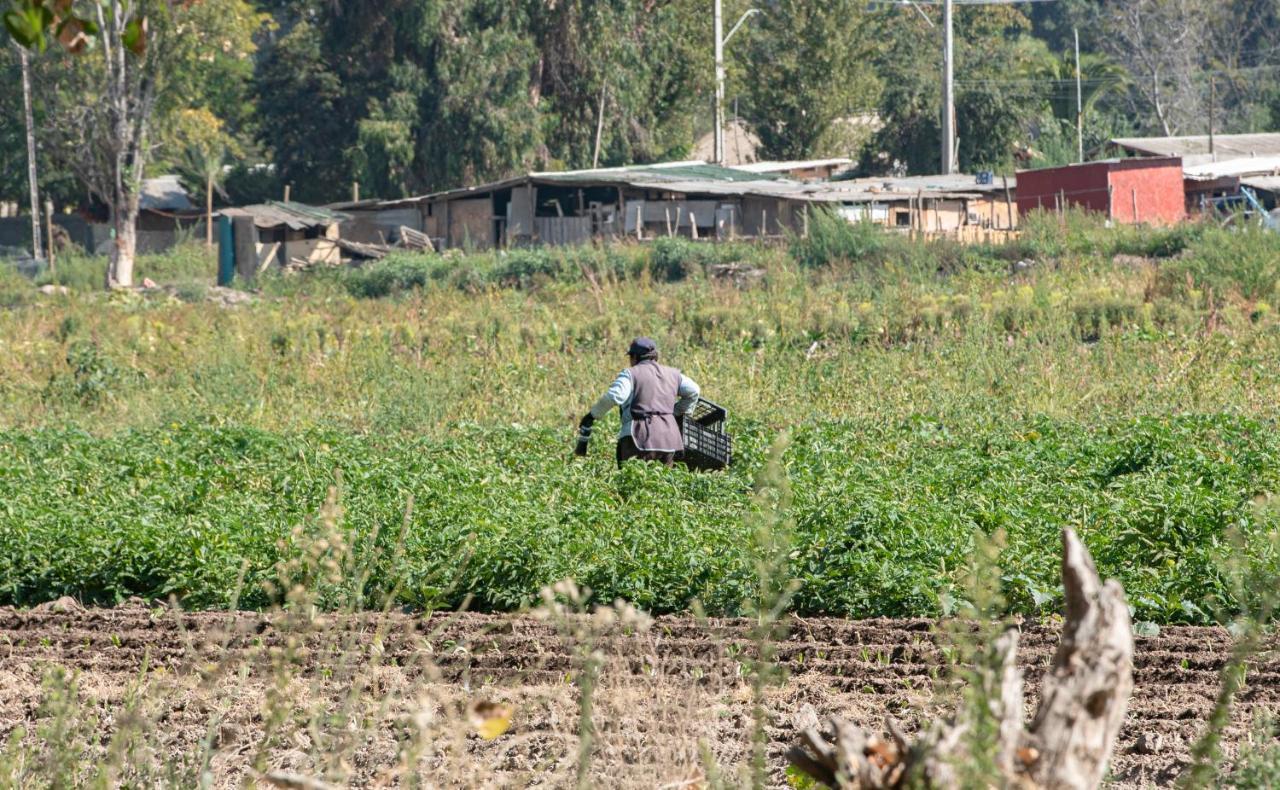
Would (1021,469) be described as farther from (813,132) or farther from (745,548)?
(813,132)

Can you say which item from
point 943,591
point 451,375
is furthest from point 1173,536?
point 451,375

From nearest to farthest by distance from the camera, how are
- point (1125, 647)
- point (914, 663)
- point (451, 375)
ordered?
1. point (1125, 647)
2. point (914, 663)
3. point (451, 375)

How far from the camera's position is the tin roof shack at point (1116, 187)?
3080 cm

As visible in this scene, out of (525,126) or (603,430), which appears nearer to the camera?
(603,430)

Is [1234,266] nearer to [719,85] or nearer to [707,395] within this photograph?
[707,395]

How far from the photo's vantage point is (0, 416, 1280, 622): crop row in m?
7.36

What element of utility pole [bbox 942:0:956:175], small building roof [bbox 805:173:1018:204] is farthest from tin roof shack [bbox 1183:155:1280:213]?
utility pole [bbox 942:0:956:175]

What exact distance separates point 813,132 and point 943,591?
48372 mm

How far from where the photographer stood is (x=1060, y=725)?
123 inches

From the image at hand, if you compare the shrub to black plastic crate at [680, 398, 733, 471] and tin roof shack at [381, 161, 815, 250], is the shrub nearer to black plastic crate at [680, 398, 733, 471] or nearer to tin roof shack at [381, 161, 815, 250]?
black plastic crate at [680, 398, 733, 471]

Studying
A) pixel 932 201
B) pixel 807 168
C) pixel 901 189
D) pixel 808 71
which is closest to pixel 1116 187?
pixel 932 201

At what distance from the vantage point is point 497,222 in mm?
37875

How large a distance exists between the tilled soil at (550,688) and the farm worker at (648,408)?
10.5 ft

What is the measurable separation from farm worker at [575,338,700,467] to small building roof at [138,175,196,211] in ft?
132
